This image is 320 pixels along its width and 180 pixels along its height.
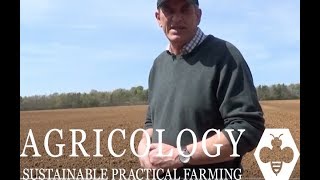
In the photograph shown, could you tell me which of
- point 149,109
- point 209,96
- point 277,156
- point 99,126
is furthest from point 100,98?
point 277,156

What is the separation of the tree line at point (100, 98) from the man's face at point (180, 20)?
36cm

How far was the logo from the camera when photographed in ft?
6.69

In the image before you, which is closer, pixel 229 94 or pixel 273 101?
pixel 229 94

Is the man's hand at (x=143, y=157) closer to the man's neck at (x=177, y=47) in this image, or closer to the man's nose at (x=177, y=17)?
the man's neck at (x=177, y=47)

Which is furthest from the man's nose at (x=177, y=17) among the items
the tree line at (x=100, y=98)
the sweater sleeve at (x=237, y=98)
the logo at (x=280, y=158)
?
the logo at (x=280, y=158)

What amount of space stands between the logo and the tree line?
190 millimetres

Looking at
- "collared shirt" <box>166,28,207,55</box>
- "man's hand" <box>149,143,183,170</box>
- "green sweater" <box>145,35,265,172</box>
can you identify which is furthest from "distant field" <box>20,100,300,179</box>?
"collared shirt" <box>166,28,207,55</box>

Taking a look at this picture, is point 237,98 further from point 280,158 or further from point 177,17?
point 280,158

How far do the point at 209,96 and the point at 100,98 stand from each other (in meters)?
0.82

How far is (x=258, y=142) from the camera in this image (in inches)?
70.2

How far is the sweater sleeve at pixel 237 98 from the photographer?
1.59m
